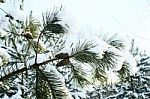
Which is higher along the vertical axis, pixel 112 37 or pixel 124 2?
pixel 124 2

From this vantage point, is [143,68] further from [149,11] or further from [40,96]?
[149,11]

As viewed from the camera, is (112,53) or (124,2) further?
(124,2)

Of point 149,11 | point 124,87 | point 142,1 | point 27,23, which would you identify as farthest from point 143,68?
point 142,1

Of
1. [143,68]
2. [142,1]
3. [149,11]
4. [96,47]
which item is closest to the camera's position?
[96,47]

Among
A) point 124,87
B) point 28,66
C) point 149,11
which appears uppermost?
point 149,11

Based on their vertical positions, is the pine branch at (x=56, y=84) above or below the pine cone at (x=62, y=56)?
below

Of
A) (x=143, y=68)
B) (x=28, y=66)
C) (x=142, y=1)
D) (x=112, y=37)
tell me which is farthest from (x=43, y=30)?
(x=142, y=1)

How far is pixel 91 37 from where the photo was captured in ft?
6.57

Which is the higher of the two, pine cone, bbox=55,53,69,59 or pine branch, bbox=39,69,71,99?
pine cone, bbox=55,53,69,59

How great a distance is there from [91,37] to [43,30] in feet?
0.80

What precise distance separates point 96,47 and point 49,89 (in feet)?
0.96

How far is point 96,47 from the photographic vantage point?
1.97 metres

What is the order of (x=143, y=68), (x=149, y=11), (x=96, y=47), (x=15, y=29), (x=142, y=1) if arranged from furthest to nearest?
(x=142, y=1) < (x=149, y=11) < (x=143, y=68) < (x=15, y=29) < (x=96, y=47)

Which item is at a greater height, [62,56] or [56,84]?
[62,56]
